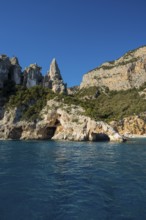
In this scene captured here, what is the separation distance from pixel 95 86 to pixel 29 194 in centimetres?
16082

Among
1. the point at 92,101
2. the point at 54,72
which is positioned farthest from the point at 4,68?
the point at 92,101

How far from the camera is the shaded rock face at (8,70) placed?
9112 centimetres

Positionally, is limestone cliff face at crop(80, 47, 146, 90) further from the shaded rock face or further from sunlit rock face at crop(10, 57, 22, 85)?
the shaded rock face

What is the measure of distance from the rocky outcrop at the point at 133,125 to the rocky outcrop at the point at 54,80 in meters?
37.7

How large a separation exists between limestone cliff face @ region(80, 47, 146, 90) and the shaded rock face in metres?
81.9

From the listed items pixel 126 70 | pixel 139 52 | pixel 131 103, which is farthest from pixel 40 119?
pixel 139 52

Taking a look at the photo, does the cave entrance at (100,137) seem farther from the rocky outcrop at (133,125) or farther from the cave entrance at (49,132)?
the rocky outcrop at (133,125)

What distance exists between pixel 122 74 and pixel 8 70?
88.6 m

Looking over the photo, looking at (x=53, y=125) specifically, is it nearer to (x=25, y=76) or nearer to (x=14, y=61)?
(x=25, y=76)

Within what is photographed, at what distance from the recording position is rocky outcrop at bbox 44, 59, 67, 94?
98.9 metres

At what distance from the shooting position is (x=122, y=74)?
166 meters

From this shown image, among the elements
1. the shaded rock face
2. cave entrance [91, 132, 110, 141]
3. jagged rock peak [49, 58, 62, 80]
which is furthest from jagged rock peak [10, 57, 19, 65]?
cave entrance [91, 132, 110, 141]

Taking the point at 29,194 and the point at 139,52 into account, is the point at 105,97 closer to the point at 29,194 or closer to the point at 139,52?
the point at 139,52

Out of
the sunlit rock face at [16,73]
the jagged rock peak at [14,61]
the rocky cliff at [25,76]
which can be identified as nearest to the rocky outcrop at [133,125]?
the rocky cliff at [25,76]
